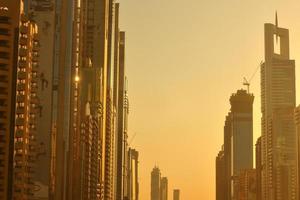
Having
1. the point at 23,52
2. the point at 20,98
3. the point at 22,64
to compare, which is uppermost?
the point at 23,52

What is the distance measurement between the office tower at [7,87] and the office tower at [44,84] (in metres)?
31.9

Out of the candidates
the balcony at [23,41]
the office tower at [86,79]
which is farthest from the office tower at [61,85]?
the balcony at [23,41]

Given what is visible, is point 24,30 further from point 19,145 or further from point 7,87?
point 19,145

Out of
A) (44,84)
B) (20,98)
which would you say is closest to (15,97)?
(20,98)

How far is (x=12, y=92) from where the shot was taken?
97438 millimetres

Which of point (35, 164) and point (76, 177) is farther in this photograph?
point (76, 177)

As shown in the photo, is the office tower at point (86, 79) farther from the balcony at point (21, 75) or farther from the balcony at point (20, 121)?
the balcony at point (21, 75)

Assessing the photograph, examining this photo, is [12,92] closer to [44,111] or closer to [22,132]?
[22,132]

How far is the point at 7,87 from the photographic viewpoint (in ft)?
320

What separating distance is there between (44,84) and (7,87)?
44218mm

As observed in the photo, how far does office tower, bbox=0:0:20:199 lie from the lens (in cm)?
9550

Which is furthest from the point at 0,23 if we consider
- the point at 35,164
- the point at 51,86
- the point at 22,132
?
the point at 51,86

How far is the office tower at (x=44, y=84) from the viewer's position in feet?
432

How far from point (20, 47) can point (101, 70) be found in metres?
88.9
